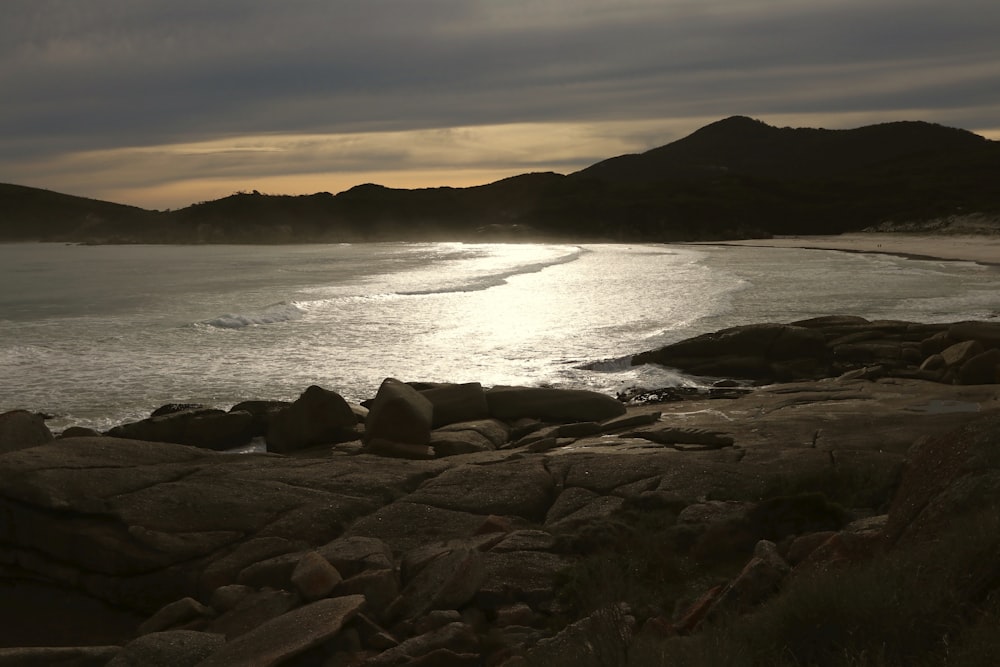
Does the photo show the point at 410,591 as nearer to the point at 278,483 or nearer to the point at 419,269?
the point at 278,483

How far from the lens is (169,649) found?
6.56 metres

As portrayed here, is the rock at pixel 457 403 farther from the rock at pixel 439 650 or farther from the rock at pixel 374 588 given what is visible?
the rock at pixel 439 650

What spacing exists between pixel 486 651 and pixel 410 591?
43.1 inches

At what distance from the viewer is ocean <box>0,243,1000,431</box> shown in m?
20.0

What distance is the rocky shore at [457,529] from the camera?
6121 millimetres

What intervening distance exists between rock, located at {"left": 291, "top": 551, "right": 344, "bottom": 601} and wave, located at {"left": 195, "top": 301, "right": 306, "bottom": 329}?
25031mm

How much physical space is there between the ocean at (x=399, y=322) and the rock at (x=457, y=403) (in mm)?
4055

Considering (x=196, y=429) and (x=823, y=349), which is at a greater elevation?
(x=823, y=349)

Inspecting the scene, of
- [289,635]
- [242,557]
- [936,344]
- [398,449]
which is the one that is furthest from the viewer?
[936,344]

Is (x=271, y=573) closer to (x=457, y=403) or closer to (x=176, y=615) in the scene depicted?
(x=176, y=615)

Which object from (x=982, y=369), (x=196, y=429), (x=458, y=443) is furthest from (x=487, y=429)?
(x=982, y=369)

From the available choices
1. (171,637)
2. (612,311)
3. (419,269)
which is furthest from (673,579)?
(419,269)

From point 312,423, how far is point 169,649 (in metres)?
6.96

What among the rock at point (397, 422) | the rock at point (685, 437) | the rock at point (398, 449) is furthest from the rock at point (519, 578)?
the rock at point (397, 422)
